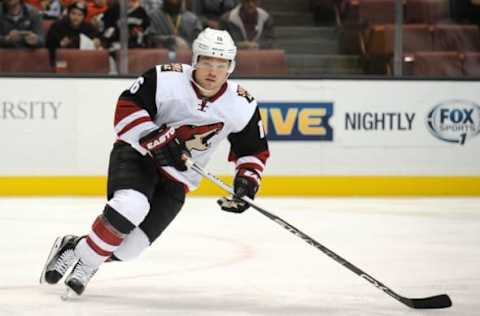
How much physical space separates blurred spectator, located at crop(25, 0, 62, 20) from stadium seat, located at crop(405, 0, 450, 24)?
262 cm

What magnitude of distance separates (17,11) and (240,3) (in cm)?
163

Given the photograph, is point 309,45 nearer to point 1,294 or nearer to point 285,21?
point 285,21

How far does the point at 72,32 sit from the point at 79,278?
15.4ft

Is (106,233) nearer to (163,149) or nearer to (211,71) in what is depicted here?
(163,149)

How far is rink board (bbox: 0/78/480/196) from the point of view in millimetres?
8516

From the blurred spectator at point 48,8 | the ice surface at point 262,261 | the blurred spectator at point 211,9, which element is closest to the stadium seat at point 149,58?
the blurred spectator at point 211,9

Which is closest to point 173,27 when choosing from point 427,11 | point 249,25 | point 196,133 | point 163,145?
point 249,25

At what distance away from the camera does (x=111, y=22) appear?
8.78 metres

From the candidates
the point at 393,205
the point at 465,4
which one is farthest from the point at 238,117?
the point at 465,4

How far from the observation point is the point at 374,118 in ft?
29.1

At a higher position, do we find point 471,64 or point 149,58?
point 149,58

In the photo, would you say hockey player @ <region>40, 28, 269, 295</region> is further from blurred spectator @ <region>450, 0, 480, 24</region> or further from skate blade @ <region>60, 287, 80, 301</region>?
blurred spectator @ <region>450, 0, 480, 24</region>

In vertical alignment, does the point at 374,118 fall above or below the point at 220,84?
Answer: below

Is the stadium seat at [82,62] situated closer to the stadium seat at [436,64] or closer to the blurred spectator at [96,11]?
the blurred spectator at [96,11]
